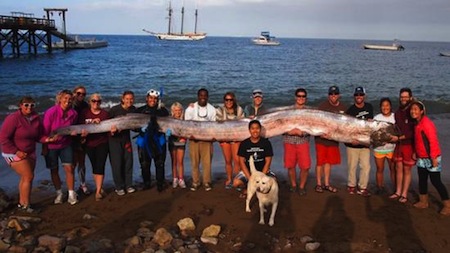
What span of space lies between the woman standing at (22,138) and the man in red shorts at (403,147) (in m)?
5.70

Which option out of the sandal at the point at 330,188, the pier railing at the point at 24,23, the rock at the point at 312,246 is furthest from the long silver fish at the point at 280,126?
the pier railing at the point at 24,23

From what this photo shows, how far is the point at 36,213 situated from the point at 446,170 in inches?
315

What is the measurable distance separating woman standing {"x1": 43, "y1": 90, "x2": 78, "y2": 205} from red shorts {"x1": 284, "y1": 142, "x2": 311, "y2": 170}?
3.67 metres

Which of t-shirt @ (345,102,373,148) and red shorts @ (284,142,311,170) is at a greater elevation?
t-shirt @ (345,102,373,148)

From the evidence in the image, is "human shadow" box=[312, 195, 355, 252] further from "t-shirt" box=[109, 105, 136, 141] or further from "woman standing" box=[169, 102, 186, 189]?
"t-shirt" box=[109, 105, 136, 141]

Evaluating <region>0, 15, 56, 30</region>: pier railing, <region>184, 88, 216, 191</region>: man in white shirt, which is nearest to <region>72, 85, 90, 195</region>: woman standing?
<region>184, 88, 216, 191</region>: man in white shirt

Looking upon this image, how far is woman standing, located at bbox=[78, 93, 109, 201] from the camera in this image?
22.8 feet

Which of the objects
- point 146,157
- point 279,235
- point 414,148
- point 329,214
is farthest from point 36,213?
point 414,148

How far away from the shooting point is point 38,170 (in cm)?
888

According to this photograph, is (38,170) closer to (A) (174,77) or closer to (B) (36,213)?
(B) (36,213)

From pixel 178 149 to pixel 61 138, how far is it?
2.02 meters

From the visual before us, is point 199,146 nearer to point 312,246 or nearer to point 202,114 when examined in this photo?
point 202,114

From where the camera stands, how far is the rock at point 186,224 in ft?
19.1

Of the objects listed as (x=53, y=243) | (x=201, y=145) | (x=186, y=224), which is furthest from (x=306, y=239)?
(x=53, y=243)
